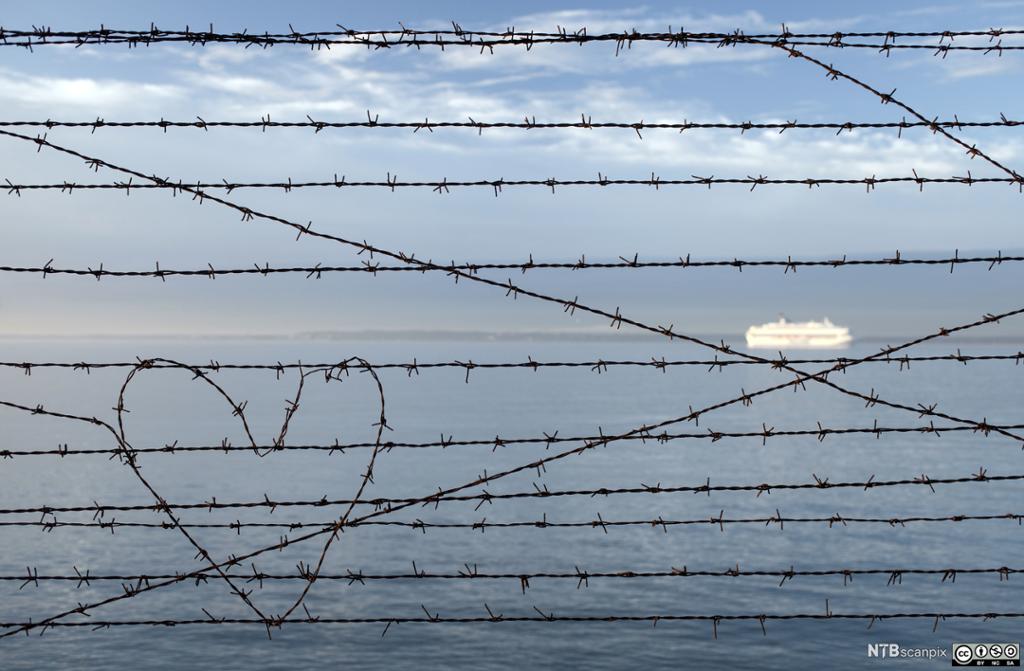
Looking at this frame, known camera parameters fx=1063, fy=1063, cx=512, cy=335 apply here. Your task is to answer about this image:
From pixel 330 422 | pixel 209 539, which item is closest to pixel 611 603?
pixel 209 539

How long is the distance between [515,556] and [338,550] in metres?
6.18

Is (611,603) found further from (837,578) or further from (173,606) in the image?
→ (173,606)

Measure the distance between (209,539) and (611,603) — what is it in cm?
1461

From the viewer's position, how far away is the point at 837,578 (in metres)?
31.3

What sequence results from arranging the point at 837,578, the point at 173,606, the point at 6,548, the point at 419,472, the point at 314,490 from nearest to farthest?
1. the point at 173,606
2. the point at 837,578
3. the point at 6,548
4. the point at 314,490
5. the point at 419,472

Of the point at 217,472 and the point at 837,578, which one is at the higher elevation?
the point at 217,472

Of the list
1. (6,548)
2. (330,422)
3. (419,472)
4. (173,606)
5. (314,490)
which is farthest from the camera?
(330,422)

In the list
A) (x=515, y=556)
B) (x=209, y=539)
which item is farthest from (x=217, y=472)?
(x=515, y=556)

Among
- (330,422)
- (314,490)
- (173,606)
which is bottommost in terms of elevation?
(173,606)

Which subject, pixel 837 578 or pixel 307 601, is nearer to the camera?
pixel 307 601

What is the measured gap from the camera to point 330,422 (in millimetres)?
75375

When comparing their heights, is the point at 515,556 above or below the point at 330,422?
below

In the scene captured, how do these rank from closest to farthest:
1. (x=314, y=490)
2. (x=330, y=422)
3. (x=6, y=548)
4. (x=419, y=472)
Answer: (x=6, y=548) → (x=314, y=490) → (x=419, y=472) → (x=330, y=422)

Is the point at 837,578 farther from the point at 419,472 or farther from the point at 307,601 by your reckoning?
the point at 419,472
